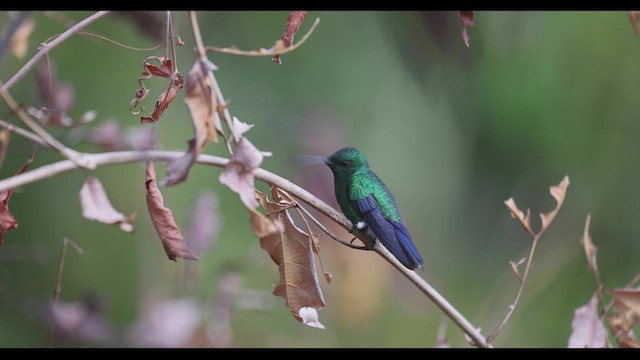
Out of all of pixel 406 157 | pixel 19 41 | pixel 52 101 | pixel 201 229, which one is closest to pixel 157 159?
pixel 19 41

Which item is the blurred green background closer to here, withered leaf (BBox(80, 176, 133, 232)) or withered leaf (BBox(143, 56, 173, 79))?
withered leaf (BBox(143, 56, 173, 79))

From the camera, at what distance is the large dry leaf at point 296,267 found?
3.39ft

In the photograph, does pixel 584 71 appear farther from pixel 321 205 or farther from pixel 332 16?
pixel 321 205

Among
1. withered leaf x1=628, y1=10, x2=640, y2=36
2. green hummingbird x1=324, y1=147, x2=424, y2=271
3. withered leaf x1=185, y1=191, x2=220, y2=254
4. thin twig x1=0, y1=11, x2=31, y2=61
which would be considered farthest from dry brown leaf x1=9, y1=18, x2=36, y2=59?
withered leaf x1=185, y1=191, x2=220, y2=254

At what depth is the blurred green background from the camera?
273cm

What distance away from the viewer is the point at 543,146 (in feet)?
11.3

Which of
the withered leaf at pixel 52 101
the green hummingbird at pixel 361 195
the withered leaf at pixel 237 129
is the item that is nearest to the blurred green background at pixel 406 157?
the green hummingbird at pixel 361 195

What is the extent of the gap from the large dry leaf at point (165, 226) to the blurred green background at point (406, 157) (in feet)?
5.02

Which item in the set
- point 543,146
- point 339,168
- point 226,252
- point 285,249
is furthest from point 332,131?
point 285,249

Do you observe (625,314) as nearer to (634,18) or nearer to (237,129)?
(634,18)

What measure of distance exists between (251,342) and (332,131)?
0.91 meters

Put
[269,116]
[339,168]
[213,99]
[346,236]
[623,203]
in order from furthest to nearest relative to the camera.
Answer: [623,203], [269,116], [346,236], [339,168], [213,99]

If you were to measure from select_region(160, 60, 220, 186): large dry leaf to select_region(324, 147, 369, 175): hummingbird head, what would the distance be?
→ 2.22 ft

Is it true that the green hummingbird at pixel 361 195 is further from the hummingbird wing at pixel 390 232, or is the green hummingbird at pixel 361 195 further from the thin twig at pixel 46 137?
the thin twig at pixel 46 137
